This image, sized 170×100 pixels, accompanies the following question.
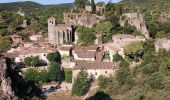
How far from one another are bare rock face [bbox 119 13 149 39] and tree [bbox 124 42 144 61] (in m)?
3.62

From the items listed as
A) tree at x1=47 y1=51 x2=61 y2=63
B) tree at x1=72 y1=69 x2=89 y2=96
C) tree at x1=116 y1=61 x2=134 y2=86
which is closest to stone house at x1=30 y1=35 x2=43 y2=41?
tree at x1=47 y1=51 x2=61 y2=63

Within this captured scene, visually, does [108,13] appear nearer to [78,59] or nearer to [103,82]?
[78,59]

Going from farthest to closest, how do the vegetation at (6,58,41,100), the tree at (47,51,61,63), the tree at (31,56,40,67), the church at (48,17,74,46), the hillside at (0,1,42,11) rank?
the hillside at (0,1,42,11) → the church at (48,17,74,46) → the tree at (47,51,61,63) → the tree at (31,56,40,67) → the vegetation at (6,58,41,100)

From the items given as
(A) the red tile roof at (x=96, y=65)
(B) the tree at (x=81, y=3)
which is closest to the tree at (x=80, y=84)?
(A) the red tile roof at (x=96, y=65)

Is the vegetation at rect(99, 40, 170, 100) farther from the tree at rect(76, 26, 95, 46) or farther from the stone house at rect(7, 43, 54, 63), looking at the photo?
the stone house at rect(7, 43, 54, 63)

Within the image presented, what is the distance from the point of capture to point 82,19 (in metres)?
45.8

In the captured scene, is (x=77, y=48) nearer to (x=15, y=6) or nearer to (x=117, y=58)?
(x=117, y=58)

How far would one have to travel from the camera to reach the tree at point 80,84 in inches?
1380

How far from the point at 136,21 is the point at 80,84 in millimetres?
10767

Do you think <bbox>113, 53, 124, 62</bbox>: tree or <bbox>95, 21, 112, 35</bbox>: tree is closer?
<bbox>113, 53, 124, 62</bbox>: tree

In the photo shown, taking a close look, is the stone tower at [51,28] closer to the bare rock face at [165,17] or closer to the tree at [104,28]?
the tree at [104,28]

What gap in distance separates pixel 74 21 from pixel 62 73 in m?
9.27

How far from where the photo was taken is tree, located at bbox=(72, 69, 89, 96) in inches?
1380

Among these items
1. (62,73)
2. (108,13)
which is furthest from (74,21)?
(62,73)
